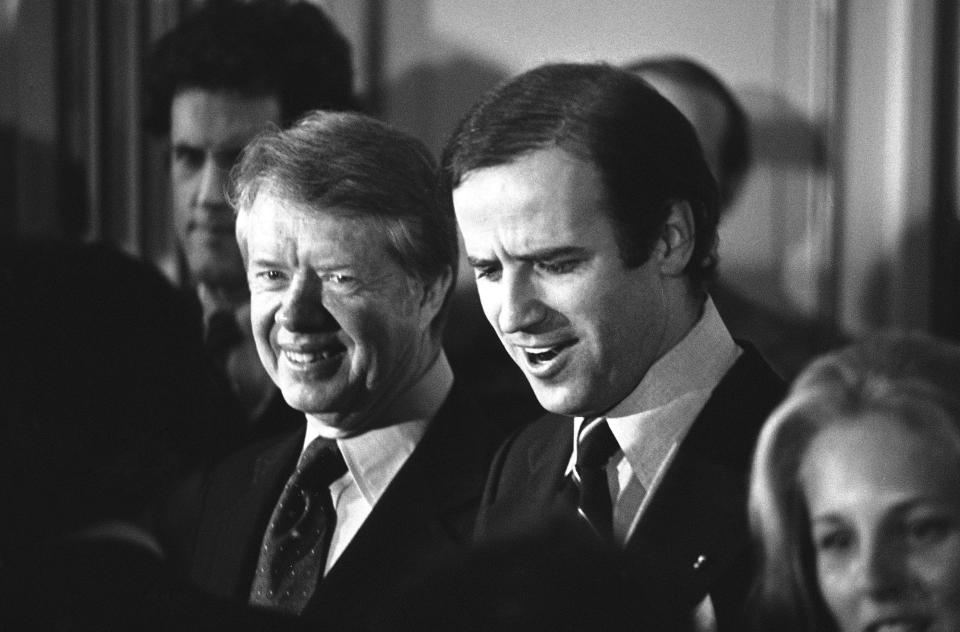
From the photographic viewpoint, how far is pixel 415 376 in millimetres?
1821

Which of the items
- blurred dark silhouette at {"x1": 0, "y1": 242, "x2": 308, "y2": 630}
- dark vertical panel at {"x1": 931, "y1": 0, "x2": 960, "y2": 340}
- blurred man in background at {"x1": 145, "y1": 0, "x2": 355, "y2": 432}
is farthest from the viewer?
dark vertical panel at {"x1": 931, "y1": 0, "x2": 960, "y2": 340}

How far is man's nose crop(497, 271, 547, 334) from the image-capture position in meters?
1.53

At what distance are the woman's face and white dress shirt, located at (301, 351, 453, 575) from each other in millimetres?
650

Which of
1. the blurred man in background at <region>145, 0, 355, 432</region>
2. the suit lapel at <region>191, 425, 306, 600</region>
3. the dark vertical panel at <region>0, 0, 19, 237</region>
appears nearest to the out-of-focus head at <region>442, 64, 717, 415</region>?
the suit lapel at <region>191, 425, 306, 600</region>

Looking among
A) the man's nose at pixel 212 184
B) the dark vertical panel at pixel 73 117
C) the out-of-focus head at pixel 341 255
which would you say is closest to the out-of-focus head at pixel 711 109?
the man's nose at pixel 212 184

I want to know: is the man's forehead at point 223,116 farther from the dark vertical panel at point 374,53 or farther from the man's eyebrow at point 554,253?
the man's eyebrow at point 554,253

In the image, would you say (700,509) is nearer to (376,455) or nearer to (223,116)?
(376,455)

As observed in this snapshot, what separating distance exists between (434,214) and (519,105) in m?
0.27

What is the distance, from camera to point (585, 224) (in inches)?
59.5

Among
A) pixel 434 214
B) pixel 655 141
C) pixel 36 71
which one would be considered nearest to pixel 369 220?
pixel 434 214

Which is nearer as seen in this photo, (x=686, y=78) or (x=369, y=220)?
(x=369, y=220)

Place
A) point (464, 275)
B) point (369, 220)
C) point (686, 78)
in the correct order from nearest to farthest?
point (369, 220) < point (686, 78) < point (464, 275)

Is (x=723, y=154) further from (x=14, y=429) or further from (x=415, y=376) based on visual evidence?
(x=14, y=429)

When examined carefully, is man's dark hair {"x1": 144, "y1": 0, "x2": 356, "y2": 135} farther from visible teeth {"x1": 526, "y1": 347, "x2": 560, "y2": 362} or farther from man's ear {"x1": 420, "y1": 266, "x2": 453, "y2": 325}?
visible teeth {"x1": 526, "y1": 347, "x2": 560, "y2": 362}
